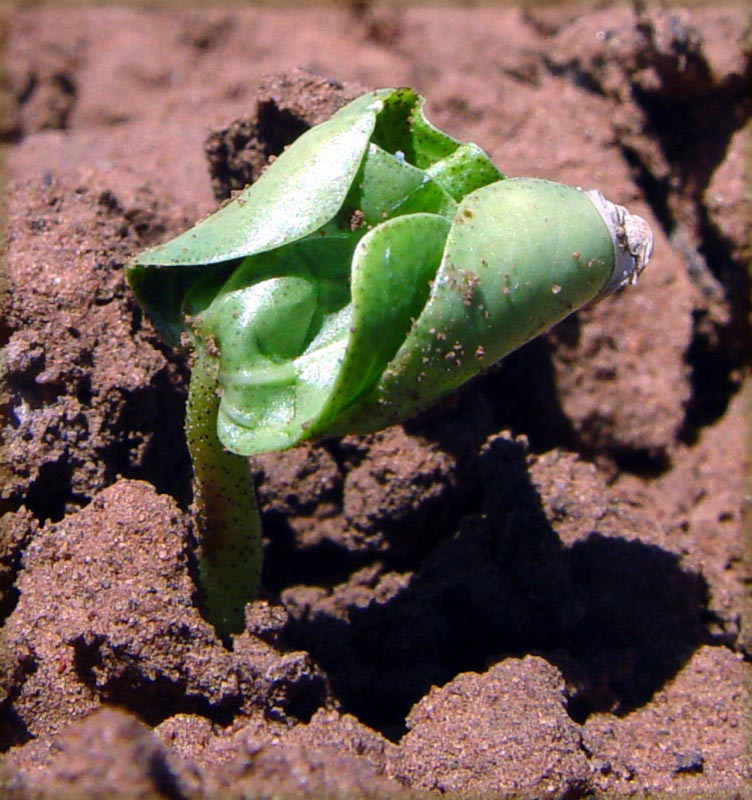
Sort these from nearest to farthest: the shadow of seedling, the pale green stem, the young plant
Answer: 1. the young plant
2. the pale green stem
3. the shadow of seedling

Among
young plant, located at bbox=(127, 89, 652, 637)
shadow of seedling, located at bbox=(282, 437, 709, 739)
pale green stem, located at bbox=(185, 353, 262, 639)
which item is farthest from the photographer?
shadow of seedling, located at bbox=(282, 437, 709, 739)

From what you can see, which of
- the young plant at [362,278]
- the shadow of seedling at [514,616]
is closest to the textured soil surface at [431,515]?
the shadow of seedling at [514,616]

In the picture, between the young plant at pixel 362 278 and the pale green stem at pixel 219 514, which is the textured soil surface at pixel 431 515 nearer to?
the pale green stem at pixel 219 514

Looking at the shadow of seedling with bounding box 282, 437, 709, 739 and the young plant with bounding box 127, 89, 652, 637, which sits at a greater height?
the young plant with bounding box 127, 89, 652, 637

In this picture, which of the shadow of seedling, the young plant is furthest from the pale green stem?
the shadow of seedling

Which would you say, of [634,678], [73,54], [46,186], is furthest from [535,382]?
[73,54]

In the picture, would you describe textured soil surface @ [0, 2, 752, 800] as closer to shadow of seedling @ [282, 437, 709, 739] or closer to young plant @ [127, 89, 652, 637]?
shadow of seedling @ [282, 437, 709, 739]

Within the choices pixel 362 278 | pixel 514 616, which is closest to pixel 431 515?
pixel 514 616
